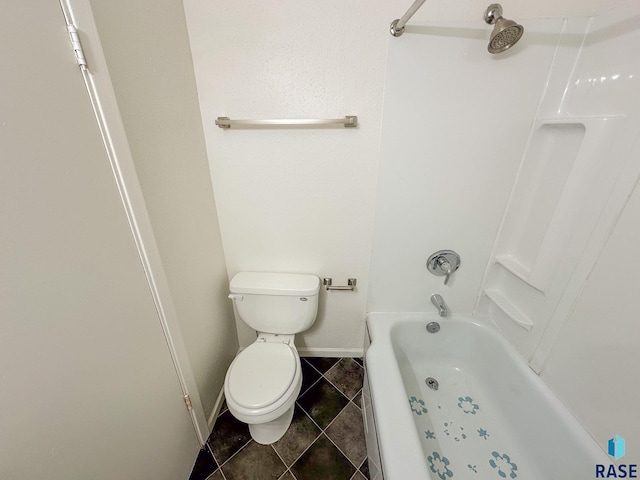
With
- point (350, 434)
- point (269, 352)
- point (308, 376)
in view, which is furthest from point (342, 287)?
point (350, 434)

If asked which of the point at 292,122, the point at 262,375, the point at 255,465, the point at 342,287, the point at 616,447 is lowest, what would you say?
the point at 255,465

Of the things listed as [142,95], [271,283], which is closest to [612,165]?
[271,283]

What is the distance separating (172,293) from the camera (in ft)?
3.08

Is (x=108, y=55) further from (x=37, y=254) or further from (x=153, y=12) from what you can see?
(x=37, y=254)

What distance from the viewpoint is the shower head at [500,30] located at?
2.54ft

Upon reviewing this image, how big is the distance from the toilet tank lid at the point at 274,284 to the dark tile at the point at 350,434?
2.37ft

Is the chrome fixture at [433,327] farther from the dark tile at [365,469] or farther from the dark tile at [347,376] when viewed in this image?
the dark tile at [365,469]

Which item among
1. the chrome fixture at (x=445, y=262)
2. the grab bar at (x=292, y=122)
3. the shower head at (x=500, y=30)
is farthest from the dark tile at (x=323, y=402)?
the shower head at (x=500, y=30)

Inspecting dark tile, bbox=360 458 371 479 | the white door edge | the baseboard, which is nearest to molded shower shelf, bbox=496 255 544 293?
the baseboard

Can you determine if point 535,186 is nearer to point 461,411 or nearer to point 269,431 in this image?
point 461,411

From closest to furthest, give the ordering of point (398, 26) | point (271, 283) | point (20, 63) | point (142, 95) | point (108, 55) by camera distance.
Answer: point (20, 63) < point (108, 55) < point (142, 95) < point (398, 26) < point (271, 283)

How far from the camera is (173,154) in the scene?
0.95 meters

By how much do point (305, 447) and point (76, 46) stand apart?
1715 millimetres

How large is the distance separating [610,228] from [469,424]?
1.09m
